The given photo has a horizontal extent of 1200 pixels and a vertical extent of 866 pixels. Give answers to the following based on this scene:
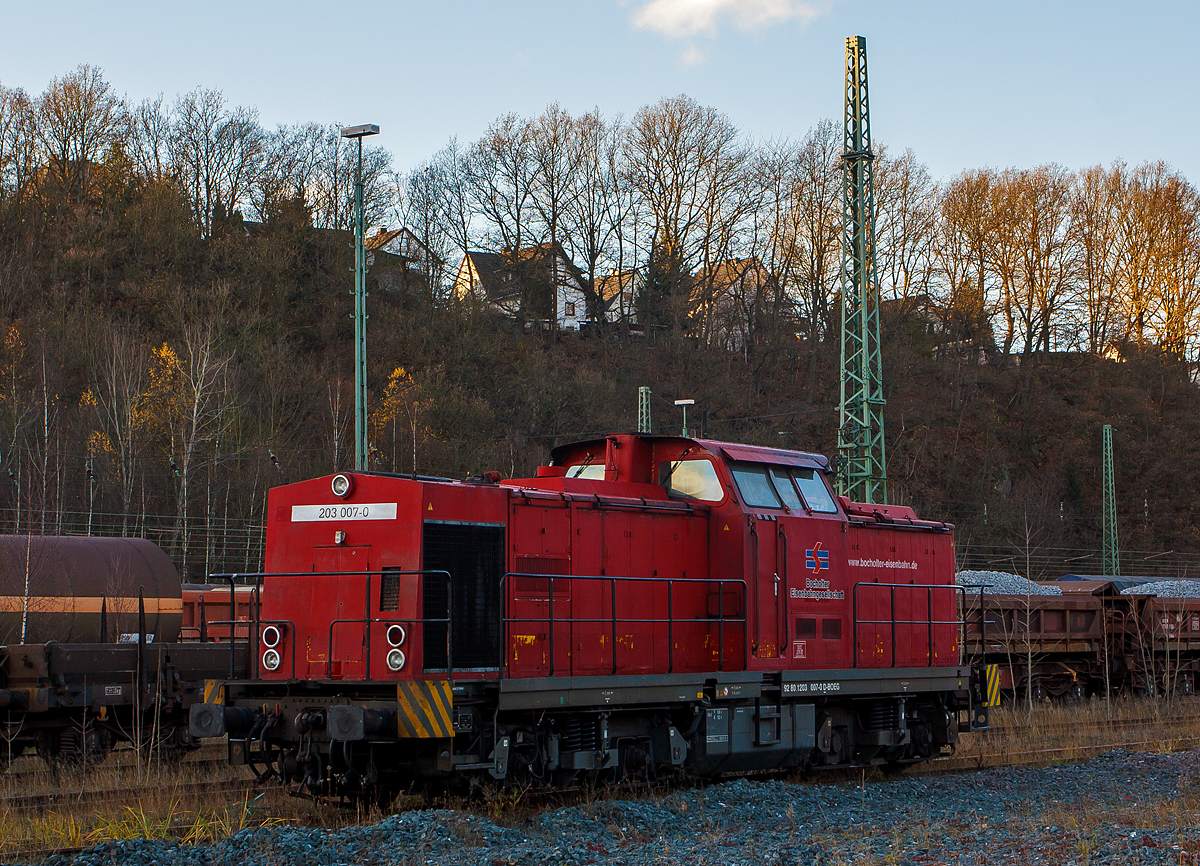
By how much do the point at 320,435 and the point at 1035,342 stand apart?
3815 centimetres

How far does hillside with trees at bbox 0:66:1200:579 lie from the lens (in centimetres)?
3406

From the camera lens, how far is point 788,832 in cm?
871

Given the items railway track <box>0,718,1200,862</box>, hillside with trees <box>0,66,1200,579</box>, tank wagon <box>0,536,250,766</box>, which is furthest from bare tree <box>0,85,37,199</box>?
railway track <box>0,718,1200,862</box>

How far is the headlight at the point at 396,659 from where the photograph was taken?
901 cm

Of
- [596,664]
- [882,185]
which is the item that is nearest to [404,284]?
[882,185]

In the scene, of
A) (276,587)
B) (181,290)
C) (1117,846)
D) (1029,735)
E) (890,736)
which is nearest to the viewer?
(1117,846)

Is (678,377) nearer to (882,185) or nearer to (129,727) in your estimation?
(882,185)

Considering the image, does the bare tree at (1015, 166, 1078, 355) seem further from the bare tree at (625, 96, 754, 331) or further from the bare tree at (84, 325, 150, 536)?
the bare tree at (84, 325, 150, 536)

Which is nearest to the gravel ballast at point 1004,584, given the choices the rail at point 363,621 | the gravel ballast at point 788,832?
the gravel ballast at point 788,832

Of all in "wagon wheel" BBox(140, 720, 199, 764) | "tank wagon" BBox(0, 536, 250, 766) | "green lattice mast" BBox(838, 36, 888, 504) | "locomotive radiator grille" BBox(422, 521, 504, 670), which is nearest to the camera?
"locomotive radiator grille" BBox(422, 521, 504, 670)

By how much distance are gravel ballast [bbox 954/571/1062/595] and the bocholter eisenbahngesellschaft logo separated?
422 inches

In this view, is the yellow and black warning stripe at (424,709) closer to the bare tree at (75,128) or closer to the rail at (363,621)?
the rail at (363,621)

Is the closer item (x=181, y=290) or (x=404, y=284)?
(x=181, y=290)

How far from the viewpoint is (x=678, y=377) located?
51969 mm
